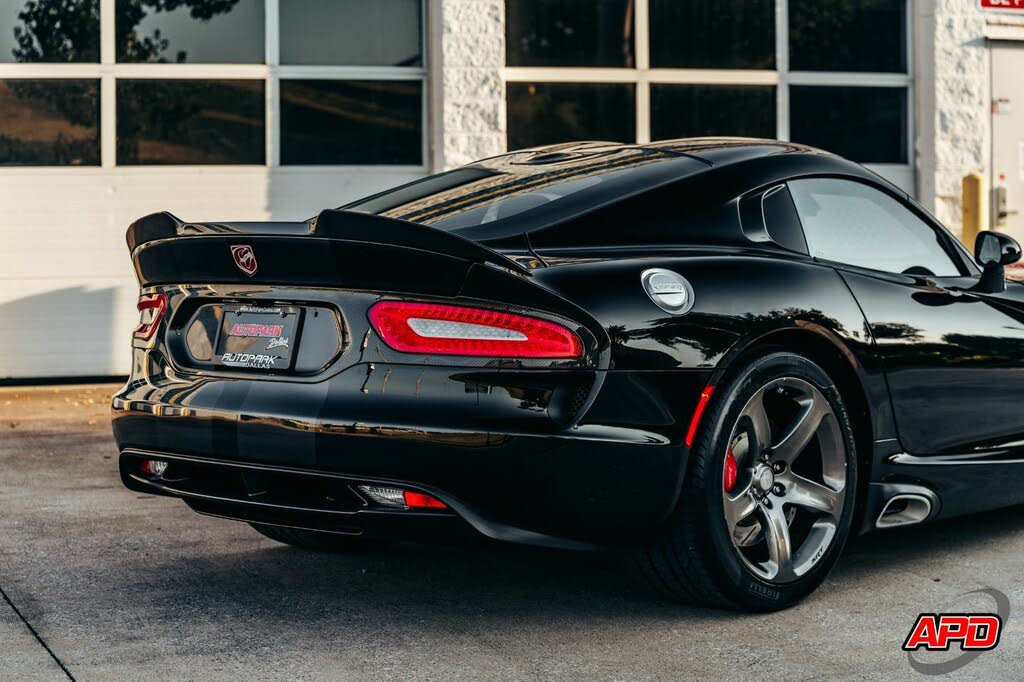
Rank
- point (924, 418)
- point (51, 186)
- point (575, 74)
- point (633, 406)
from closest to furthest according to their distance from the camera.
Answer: point (633, 406)
point (924, 418)
point (51, 186)
point (575, 74)

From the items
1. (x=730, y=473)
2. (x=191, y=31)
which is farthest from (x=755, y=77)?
(x=730, y=473)

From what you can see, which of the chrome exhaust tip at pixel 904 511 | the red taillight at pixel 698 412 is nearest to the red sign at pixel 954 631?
the chrome exhaust tip at pixel 904 511

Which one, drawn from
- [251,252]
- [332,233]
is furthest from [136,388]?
[332,233]

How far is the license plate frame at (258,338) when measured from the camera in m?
3.79

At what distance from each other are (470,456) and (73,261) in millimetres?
7929

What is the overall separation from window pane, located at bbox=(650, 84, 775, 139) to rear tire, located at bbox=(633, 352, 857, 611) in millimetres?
7657

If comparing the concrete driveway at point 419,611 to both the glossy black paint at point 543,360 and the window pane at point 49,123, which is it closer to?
the glossy black paint at point 543,360

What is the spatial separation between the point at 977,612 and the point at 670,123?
8040 millimetres

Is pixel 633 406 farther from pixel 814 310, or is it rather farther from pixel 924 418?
pixel 924 418

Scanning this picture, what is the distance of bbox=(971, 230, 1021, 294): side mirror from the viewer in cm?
489

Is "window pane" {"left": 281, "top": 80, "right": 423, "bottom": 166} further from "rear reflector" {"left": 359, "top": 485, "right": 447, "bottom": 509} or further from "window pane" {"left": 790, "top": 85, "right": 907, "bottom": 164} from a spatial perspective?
"rear reflector" {"left": 359, "top": 485, "right": 447, "bottom": 509}

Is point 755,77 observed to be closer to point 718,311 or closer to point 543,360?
point 718,311

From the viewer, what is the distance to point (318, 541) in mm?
4883

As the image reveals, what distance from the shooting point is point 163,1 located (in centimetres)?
1096
